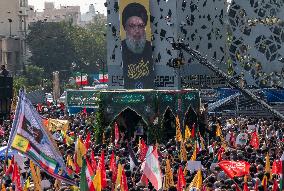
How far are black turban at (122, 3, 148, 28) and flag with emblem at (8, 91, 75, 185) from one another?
126 ft

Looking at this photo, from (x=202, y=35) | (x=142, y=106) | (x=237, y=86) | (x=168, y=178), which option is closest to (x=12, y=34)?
(x=202, y=35)

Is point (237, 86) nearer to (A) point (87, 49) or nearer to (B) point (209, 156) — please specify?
(B) point (209, 156)

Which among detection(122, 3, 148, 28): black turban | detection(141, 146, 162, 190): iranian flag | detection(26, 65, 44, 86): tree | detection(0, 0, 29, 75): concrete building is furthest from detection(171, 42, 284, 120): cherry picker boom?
detection(0, 0, 29, 75): concrete building

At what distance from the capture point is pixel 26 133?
14.9 metres

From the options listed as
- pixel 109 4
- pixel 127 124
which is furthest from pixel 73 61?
pixel 127 124

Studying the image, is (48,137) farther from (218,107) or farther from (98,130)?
(218,107)

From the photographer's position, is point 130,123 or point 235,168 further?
point 130,123

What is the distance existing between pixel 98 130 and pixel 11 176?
1049cm

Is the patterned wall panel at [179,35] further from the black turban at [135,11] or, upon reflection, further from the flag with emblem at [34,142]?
the flag with emblem at [34,142]

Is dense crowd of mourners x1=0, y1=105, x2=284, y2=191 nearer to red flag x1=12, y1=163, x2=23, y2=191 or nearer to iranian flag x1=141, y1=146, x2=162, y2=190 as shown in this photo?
red flag x1=12, y1=163, x2=23, y2=191

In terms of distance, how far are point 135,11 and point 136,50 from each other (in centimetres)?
247

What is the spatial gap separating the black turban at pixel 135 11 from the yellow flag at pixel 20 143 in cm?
3901

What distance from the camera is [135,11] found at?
5334 centimetres

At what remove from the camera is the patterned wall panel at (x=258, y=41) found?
50969 millimetres
